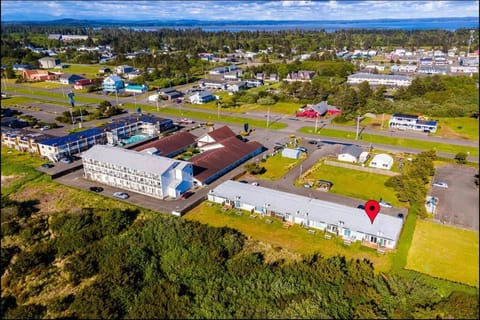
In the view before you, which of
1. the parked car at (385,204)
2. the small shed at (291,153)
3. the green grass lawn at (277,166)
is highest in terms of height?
the small shed at (291,153)

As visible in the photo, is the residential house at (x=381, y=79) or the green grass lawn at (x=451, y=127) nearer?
the green grass lawn at (x=451, y=127)

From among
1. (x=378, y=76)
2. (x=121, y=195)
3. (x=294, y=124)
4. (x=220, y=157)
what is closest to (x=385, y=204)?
(x=220, y=157)

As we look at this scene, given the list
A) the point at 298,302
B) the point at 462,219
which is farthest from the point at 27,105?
the point at 462,219

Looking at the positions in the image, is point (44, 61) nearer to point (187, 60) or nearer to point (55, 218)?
point (187, 60)

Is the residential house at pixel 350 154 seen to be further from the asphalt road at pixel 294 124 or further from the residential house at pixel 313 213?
the residential house at pixel 313 213

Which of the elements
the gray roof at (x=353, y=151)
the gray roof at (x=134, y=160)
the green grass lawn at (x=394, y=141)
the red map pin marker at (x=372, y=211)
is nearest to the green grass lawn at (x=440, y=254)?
the red map pin marker at (x=372, y=211)

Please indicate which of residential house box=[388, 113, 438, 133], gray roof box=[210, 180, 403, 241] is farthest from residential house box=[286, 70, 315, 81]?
gray roof box=[210, 180, 403, 241]

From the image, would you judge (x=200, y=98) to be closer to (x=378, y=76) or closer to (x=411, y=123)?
(x=411, y=123)
